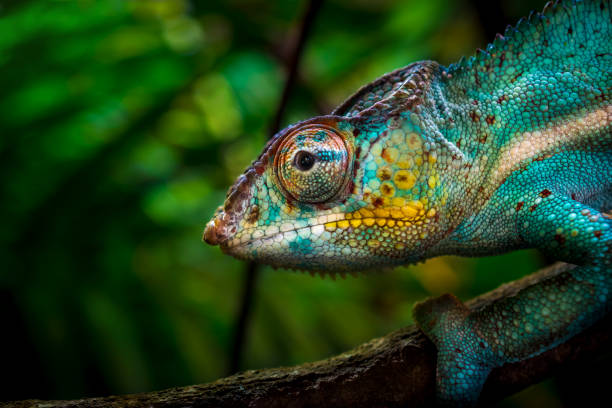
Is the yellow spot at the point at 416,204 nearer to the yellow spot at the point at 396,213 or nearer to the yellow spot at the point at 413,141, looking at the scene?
the yellow spot at the point at 396,213

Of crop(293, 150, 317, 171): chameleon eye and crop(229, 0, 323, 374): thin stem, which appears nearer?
crop(293, 150, 317, 171): chameleon eye

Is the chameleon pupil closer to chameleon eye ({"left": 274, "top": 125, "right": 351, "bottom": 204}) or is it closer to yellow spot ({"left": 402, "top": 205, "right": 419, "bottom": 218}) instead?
chameleon eye ({"left": 274, "top": 125, "right": 351, "bottom": 204})

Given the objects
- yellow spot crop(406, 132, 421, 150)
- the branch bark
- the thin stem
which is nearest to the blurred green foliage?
the thin stem

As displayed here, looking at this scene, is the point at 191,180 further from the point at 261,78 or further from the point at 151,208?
the point at 261,78

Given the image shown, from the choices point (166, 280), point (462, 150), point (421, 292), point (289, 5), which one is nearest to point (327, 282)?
point (421, 292)

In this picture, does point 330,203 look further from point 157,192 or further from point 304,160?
point 157,192

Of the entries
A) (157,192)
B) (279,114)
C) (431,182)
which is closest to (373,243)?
(431,182)

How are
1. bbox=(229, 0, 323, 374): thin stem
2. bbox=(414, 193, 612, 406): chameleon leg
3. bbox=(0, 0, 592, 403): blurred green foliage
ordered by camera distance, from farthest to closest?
bbox=(0, 0, 592, 403): blurred green foliage, bbox=(229, 0, 323, 374): thin stem, bbox=(414, 193, 612, 406): chameleon leg
